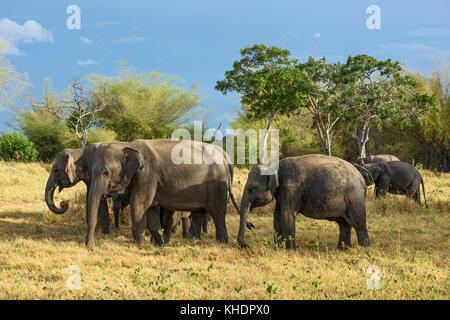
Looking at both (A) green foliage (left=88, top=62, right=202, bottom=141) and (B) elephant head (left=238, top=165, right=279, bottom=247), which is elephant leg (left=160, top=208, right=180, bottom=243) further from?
(A) green foliage (left=88, top=62, right=202, bottom=141)

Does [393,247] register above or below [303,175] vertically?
below

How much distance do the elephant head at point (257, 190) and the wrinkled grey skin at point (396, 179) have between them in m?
7.42

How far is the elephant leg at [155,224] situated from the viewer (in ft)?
28.2

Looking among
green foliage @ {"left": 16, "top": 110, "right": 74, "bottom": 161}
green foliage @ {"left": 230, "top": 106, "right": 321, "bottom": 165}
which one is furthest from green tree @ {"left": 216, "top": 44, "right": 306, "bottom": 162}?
green foliage @ {"left": 16, "top": 110, "right": 74, "bottom": 161}

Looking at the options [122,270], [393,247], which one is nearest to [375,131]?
[393,247]

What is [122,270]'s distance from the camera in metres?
6.72

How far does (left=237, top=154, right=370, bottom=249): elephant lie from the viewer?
25.6ft

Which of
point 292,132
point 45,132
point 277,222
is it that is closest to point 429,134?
point 292,132

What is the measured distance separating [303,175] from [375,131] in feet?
138

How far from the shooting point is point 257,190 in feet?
25.6

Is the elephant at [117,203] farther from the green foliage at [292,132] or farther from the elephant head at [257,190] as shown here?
the green foliage at [292,132]

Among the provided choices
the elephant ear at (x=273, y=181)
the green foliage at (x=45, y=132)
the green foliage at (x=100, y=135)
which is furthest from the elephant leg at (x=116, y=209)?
the green foliage at (x=45, y=132)

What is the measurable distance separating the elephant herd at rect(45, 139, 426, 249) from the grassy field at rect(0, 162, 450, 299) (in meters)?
0.44

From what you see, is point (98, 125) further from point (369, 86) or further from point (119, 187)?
point (119, 187)
